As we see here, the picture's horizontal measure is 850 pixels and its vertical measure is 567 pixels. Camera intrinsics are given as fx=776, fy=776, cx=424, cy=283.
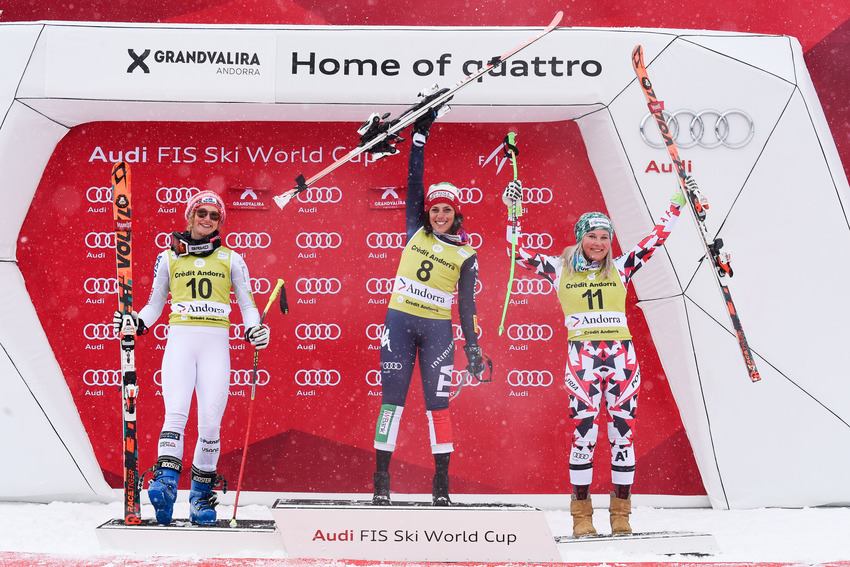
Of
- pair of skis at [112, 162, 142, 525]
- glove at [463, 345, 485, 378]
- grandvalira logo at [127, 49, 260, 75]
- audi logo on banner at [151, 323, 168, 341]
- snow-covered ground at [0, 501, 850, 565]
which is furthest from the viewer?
audi logo on banner at [151, 323, 168, 341]

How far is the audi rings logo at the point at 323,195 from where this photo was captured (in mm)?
5004

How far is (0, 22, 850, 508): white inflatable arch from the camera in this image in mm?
4613

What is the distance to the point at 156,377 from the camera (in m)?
4.95

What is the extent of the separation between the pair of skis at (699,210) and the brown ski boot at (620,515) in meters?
0.94

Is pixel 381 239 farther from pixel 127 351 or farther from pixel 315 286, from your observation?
pixel 127 351

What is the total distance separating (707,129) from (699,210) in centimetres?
85

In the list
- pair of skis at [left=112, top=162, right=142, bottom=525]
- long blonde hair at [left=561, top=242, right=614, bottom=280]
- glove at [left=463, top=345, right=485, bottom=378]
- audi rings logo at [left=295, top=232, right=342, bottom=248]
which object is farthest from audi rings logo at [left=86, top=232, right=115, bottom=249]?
long blonde hair at [left=561, top=242, right=614, bottom=280]

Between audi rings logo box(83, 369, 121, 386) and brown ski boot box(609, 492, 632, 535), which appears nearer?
brown ski boot box(609, 492, 632, 535)

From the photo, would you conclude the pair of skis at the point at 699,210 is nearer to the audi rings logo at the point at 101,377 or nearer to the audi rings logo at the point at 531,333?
the audi rings logo at the point at 531,333

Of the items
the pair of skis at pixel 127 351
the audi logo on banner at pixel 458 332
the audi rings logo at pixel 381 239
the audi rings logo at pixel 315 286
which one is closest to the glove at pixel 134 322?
the pair of skis at pixel 127 351

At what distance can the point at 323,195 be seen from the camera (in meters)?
5.01

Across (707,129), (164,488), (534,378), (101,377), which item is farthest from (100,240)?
(707,129)

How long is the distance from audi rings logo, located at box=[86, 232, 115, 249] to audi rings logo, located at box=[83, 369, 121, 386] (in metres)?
0.80

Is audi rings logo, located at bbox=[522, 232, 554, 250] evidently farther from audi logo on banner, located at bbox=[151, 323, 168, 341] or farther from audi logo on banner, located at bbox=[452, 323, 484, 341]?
audi logo on banner, located at bbox=[151, 323, 168, 341]
